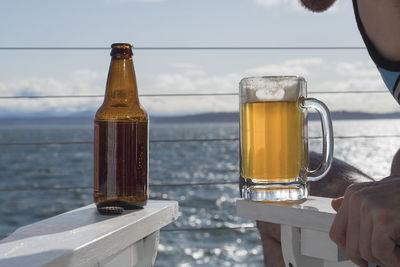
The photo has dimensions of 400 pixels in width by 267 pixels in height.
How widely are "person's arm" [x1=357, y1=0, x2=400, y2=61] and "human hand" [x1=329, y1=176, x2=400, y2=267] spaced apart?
0.23 meters

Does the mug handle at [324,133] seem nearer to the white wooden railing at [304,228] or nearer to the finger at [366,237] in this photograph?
the white wooden railing at [304,228]

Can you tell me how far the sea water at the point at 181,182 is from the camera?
9969mm

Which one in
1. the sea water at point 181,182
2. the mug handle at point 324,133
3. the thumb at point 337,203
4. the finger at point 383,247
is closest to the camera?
the finger at point 383,247

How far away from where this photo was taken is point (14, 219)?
563 inches

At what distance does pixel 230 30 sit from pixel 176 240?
8676 mm

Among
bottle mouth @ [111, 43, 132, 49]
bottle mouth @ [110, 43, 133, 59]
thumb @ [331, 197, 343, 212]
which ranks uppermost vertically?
bottle mouth @ [111, 43, 132, 49]

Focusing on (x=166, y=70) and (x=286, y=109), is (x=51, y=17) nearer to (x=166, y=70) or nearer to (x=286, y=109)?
(x=166, y=70)

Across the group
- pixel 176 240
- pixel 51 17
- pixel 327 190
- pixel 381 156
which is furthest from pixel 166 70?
pixel 327 190

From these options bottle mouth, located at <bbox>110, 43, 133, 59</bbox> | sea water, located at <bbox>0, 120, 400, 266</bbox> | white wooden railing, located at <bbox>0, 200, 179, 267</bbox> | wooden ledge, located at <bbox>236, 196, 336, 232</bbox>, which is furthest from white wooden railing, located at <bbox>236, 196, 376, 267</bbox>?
sea water, located at <bbox>0, 120, 400, 266</bbox>

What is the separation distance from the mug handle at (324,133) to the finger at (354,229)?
0.79 ft

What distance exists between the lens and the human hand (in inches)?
18.7

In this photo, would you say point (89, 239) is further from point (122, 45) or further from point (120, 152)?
point (122, 45)

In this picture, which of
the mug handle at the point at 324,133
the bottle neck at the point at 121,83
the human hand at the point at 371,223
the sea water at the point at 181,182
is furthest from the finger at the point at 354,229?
the sea water at the point at 181,182

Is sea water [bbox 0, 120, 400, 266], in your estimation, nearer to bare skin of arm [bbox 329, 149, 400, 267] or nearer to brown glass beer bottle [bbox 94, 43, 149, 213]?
brown glass beer bottle [bbox 94, 43, 149, 213]
